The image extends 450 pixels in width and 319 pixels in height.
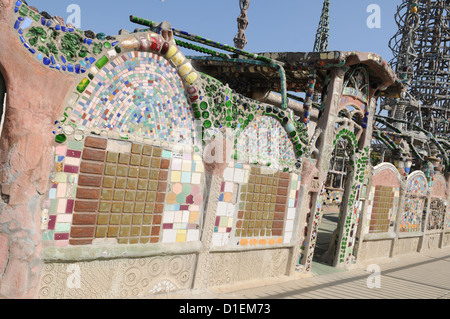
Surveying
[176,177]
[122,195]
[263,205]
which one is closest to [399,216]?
[263,205]

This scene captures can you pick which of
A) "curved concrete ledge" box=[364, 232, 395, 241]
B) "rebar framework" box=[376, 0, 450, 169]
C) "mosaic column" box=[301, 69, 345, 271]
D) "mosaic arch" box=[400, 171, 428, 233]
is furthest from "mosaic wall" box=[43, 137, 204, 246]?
"rebar framework" box=[376, 0, 450, 169]

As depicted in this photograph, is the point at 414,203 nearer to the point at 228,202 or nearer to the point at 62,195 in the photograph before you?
the point at 228,202

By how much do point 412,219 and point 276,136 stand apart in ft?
22.4

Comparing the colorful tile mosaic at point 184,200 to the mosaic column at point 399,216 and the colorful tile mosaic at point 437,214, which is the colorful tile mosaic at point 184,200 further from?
the colorful tile mosaic at point 437,214

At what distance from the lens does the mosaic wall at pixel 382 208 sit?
9836mm

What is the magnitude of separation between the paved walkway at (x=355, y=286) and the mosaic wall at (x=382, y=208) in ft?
2.80

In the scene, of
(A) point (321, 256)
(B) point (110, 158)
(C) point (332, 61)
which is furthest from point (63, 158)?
(A) point (321, 256)

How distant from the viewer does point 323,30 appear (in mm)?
24734

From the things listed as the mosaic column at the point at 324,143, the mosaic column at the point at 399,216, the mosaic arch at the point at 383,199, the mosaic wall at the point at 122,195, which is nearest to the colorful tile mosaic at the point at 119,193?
the mosaic wall at the point at 122,195

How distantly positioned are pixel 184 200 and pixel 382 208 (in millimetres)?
6370

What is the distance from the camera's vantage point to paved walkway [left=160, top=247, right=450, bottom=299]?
608 centimetres

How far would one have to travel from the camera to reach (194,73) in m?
5.32

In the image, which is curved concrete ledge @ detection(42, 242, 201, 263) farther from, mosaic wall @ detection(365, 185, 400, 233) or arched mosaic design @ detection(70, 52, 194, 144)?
mosaic wall @ detection(365, 185, 400, 233)

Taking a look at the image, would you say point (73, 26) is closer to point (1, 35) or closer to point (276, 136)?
point (1, 35)
